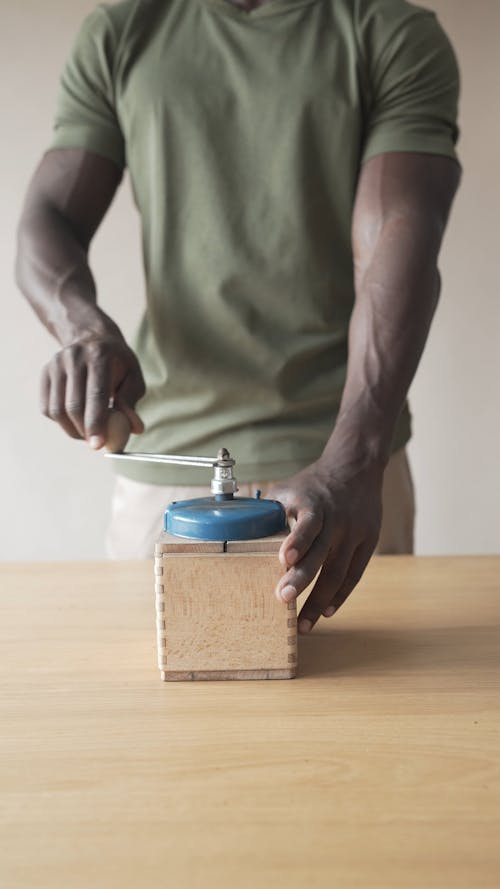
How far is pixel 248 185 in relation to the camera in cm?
134

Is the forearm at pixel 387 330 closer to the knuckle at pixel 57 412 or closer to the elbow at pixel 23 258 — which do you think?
the knuckle at pixel 57 412

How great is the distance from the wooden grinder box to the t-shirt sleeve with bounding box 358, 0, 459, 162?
0.74m

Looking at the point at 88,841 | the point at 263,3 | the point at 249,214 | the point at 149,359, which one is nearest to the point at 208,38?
the point at 263,3

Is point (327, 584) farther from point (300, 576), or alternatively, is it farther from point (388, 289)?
point (388, 289)

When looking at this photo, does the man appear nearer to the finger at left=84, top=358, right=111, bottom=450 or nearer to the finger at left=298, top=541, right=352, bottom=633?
the finger at left=84, top=358, right=111, bottom=450

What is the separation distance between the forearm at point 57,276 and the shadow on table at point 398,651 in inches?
16.7

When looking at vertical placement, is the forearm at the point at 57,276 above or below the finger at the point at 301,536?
above

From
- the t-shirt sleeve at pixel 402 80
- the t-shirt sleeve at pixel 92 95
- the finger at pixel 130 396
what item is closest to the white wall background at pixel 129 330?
the t-shirt sleeve at pixel 92 95

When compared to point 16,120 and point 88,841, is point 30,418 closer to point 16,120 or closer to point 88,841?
point 16,120

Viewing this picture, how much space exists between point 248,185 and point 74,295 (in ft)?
1.00

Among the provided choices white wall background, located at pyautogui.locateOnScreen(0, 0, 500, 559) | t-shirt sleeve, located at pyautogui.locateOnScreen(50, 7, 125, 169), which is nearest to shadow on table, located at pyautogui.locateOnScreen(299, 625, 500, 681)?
t-shirt sleeve, located at pyautogui.locateOnScreen(50, 7, 125, 169)

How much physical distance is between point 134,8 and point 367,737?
109 cm

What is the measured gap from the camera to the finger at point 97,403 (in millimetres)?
957

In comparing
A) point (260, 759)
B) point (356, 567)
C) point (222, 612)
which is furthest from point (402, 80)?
point (260, 759)
